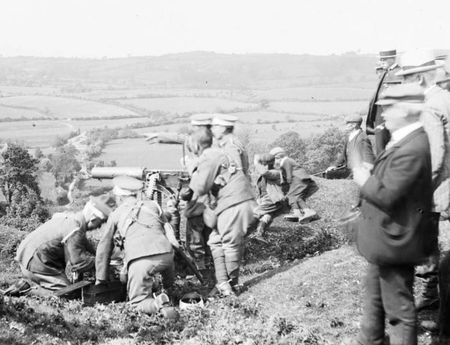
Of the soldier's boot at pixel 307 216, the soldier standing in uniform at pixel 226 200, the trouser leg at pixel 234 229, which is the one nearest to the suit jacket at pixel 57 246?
the soldier standing in uniform at pixel 226 200

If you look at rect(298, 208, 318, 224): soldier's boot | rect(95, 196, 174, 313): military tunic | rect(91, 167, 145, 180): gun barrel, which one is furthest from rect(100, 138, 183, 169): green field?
rect(95, 196, 174, 313): military tunic

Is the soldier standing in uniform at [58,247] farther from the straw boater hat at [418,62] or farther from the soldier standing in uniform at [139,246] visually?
the straw boater hat at [418,62]

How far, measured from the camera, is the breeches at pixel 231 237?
8.66 metres

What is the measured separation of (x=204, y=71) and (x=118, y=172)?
66.7 metres

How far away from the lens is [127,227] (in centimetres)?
817

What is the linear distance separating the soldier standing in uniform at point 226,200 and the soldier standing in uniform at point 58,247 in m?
1.49

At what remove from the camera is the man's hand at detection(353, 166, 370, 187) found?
5242 millimetres

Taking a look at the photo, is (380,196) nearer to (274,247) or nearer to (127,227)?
(127,227)

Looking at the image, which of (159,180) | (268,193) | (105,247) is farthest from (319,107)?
(105,247)

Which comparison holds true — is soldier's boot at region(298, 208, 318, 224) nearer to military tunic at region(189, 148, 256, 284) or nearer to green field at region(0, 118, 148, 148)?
military tunic at region(189, 148, 256, 284)

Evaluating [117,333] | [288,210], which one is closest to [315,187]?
[288,210]

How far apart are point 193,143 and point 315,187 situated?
19.4 ft

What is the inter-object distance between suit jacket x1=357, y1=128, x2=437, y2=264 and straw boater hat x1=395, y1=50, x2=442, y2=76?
1961 millimetres

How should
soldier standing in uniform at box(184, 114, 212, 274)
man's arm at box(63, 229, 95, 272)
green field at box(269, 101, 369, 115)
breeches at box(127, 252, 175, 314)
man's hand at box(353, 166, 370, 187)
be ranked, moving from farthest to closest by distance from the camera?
green field at box(269, 101, 369, 115)
soldier standing in uniform at box(184, 114, 212, 274)
man's arm at box(63, 229, 95, 272)
breeches at box(127, 252, 175, 314)
man's hand at box(353, 166, 370, 187)
